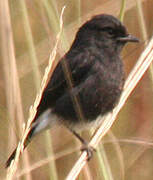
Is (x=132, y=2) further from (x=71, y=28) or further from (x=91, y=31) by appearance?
(x=91, y=31)

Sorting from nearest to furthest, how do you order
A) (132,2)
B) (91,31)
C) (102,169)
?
1. (102,169)
2. (132,2)
3. (91,31)

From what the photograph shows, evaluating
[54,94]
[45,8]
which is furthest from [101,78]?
[45,8]

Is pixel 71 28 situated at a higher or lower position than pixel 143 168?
higher

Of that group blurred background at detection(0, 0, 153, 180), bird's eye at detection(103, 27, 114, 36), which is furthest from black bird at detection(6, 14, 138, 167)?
blurred background at detection(0, 0, 153, 180)

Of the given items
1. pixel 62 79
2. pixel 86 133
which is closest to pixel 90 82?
pixel 62 79

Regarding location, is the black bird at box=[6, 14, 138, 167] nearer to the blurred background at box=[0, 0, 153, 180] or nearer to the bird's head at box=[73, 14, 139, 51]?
the bird's head at box=[73, 14, 139, 51]

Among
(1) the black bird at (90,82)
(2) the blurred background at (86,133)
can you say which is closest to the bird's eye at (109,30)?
(1) the black bird at (90,82)

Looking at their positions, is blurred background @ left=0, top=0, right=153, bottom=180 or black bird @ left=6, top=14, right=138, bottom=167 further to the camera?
black bird @ left=6, top=14, right=138, bottom=167

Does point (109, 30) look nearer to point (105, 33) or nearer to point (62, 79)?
point (105, 33)
